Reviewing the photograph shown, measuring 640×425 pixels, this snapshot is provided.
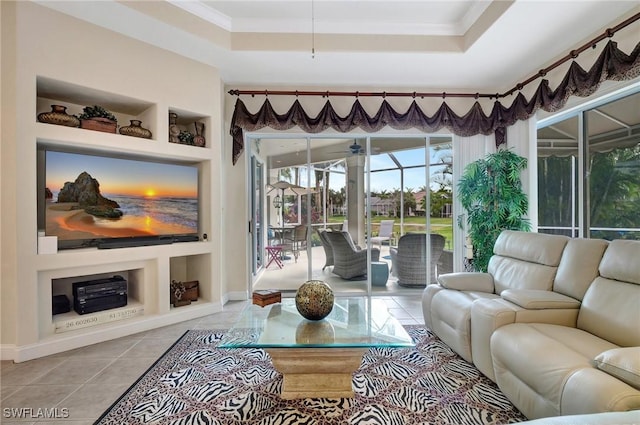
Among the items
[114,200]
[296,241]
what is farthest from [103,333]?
[296,241]

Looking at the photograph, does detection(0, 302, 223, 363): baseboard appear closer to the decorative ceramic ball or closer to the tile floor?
the tile floor

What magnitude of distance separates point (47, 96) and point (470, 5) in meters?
4.45

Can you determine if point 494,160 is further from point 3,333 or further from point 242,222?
point 3,333

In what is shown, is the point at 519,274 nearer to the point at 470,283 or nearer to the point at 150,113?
the point at 470,283

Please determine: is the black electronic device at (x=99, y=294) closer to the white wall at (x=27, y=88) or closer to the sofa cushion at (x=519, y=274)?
the white wall at (x=27, y=88)

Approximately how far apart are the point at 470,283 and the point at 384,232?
198cm

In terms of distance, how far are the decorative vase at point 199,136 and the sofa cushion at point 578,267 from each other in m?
3.87

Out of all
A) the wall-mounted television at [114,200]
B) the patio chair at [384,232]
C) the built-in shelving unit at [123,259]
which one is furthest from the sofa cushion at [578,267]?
the wall-mounted television at [114,200]

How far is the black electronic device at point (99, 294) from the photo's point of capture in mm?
2988

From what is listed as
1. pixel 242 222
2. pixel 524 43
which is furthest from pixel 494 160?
pixel 242 222

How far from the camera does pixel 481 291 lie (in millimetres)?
2924

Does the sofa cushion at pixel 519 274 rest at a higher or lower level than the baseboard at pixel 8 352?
higher

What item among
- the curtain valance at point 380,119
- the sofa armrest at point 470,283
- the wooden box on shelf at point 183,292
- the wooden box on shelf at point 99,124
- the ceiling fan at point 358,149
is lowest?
the wooden box on shelf at point 183,292

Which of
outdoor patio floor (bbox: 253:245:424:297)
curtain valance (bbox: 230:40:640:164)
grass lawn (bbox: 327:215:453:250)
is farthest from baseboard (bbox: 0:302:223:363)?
grass lawn (bbox: 327:215:453:250)
